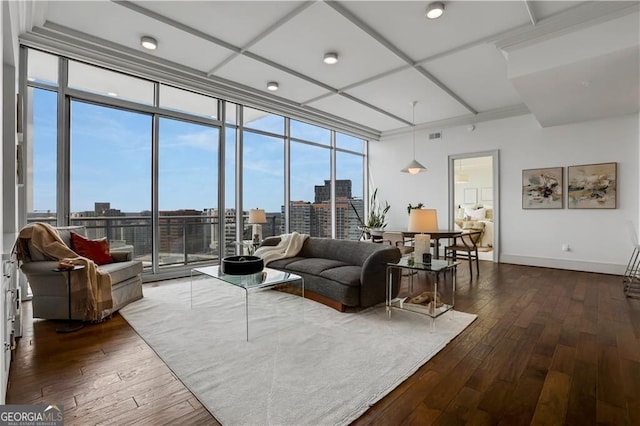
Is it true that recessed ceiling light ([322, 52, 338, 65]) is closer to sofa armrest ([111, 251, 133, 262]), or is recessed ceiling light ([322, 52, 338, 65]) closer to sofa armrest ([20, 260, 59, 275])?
sofa armrest ([111, 251, 133, 262])

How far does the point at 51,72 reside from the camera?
12.8 ft

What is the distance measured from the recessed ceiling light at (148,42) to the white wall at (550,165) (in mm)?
5844

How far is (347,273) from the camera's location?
3.44m

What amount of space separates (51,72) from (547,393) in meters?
5.80

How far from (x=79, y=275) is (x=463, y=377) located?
333cm

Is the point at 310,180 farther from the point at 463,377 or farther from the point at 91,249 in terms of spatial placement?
the point at 463,377

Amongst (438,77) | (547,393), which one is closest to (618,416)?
(547,393)

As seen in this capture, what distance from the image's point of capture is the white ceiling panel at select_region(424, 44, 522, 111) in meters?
4.11

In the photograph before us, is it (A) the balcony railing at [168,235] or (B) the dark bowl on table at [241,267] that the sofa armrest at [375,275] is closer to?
(B) the dark bowl on table at [241,267]

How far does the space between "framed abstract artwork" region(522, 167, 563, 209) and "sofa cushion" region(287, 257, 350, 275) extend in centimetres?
435

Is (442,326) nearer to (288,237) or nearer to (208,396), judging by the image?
(208,396)

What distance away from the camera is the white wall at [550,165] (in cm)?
521

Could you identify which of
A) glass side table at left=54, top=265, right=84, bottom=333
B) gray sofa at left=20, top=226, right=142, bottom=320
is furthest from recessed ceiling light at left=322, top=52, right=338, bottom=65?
gray sofa at left=20, top=226, right=142, bottom=320

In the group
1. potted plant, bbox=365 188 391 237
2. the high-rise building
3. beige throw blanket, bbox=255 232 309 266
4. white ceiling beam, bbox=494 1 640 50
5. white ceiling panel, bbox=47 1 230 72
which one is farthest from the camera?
potted plant, bbox=365 188 391 237
